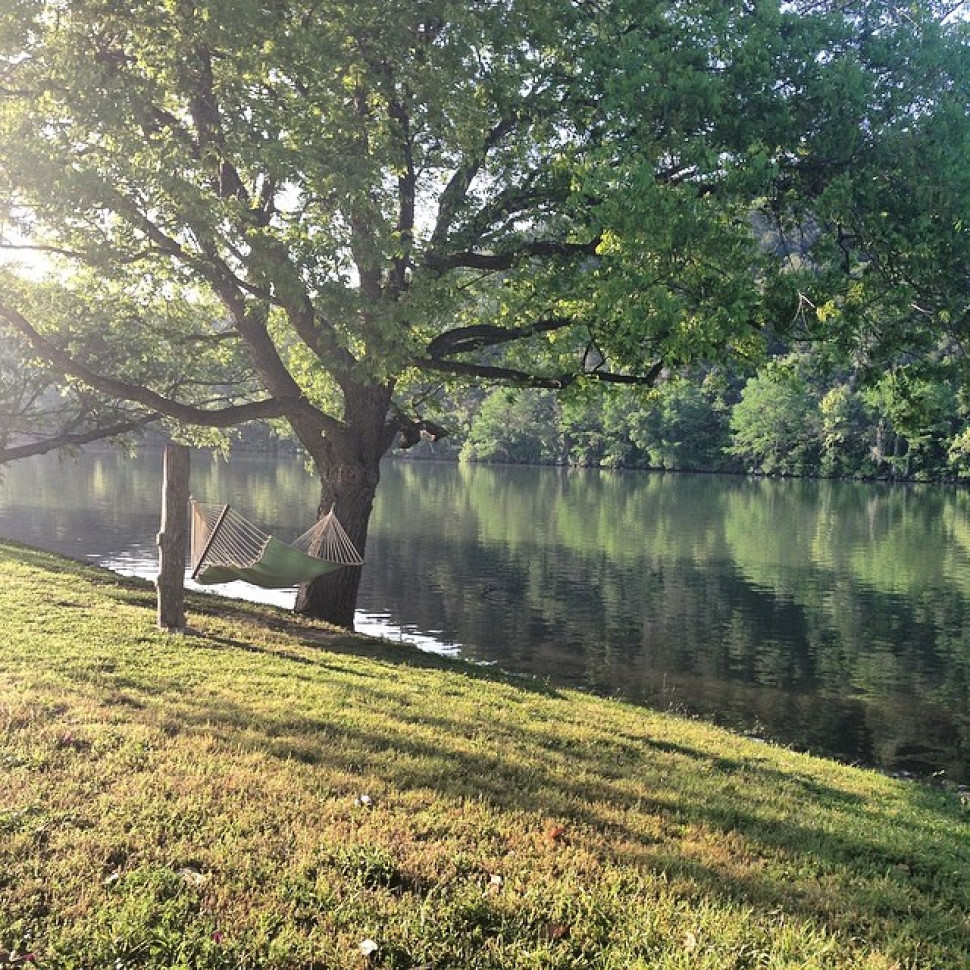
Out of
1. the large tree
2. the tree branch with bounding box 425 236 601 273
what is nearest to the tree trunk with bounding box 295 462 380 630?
the large tree

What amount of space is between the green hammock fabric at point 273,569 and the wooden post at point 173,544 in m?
0.44

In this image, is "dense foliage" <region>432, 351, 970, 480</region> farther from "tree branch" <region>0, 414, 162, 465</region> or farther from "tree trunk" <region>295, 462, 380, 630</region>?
"tree trunk" <region>295, 462, 380, 630</region>

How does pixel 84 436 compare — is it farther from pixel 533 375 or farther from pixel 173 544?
pixel 533 375

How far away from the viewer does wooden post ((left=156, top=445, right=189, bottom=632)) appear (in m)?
9.70

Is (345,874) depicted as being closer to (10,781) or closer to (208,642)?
(10,781)

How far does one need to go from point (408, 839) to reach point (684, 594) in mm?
20000

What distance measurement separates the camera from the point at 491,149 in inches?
462

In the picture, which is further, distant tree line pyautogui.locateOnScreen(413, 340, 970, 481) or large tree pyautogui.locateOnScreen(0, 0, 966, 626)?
distant tree line pyautogui.locateOnScreen(413, 340, 970, 481)

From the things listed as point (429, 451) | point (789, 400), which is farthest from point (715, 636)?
point (429, 451)

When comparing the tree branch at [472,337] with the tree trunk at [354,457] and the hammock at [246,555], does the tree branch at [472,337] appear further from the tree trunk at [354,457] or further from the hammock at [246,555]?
the hammock at [246,555]

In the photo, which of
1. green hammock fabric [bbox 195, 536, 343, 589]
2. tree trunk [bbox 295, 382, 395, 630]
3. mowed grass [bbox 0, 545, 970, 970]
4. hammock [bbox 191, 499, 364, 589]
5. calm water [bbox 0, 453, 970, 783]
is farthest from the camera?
calm water [bbox 0, 453, 970, 783]

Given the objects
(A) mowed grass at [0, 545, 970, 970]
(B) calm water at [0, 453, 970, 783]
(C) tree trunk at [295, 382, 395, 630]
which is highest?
(C) tree trunk at [295, 382, 395, 630]

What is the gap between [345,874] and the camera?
3814mm

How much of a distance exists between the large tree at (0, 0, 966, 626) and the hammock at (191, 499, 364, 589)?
1.85 metres
